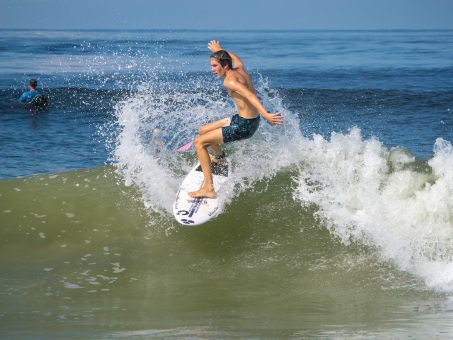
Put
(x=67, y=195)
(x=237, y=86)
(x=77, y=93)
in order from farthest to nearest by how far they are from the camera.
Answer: (x=77, y=93)
(x=67, y=195)
(x=237, y=86)

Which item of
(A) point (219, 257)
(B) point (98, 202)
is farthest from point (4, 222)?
(A) point (219, 257)

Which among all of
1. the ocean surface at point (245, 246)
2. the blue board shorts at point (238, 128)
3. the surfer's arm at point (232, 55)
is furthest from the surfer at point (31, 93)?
the blue board shorts at point (238, 128)

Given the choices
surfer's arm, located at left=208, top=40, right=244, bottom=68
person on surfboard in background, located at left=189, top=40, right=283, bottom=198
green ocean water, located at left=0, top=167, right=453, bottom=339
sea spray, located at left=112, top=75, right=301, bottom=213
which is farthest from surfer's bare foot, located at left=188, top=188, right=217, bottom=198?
surfer's arm, located at left=208, top=40, right=244, bottom=68

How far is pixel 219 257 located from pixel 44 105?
46.0 ft

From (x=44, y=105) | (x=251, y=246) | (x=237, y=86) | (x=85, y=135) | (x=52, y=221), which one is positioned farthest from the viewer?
(x=44, y=105)

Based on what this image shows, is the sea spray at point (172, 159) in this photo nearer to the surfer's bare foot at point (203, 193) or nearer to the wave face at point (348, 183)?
the wave face at point (348, 183)

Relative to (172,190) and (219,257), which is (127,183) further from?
(219,257)

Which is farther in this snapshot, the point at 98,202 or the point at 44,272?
the point at 98,202

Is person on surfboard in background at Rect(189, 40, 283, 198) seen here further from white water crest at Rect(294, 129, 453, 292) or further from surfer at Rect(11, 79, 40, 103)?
surfer at Rect(11, 79, 40, 103)

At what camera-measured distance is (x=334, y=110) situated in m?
21.0

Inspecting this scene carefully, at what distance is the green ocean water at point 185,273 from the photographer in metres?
5.79

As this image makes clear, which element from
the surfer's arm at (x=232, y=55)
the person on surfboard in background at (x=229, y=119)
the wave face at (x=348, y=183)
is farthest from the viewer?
the surfer's arm at (x=232, y=55)

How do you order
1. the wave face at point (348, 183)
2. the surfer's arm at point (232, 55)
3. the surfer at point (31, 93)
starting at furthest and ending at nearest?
1. the surfer at point (31, 93)
2. the surfer's arm at point (232, 55)
3. the wave face at point (348, 183)

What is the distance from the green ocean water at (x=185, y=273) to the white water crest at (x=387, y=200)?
0.20 m
